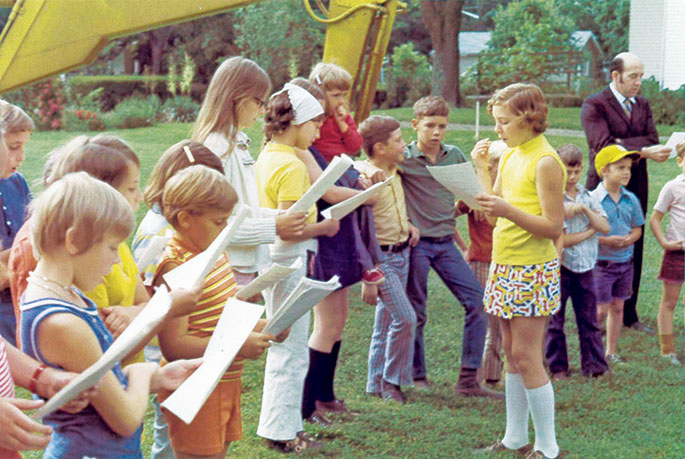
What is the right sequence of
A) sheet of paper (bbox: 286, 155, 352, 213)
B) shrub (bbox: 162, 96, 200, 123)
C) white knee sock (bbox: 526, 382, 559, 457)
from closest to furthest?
1. sheet of paper (bbox: 286, 155, 352, 213)
2. white knee sock (bbox: 526, 382, 559, 457)
3. shrub (bbox: 162, 96, 200, 123)

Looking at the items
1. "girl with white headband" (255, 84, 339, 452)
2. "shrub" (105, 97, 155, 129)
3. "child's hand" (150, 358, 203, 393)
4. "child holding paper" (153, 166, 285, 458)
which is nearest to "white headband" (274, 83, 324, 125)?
"girl with white headband" (255, 84, 339, 452)

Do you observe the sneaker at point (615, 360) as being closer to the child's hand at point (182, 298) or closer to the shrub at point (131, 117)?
the child's hand at point (182, 298)

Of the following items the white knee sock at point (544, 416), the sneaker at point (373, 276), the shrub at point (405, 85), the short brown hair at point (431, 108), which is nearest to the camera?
the white knee sock at point (544, 416)

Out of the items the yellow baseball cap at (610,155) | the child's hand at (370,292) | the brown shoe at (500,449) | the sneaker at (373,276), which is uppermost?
the yellow baseball cap at (610,155)

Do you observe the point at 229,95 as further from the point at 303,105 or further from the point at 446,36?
the point at 446,36

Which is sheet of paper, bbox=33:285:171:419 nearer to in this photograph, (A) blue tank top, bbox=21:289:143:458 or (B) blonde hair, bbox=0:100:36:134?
(A) blue tank top, bbox=21:289:143:458

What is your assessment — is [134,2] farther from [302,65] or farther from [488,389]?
[302,65]

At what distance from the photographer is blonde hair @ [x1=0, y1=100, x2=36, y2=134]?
380 cm

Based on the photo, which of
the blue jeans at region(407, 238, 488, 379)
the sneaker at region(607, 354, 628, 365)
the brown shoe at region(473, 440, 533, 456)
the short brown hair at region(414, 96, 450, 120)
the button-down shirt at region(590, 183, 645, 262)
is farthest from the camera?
the button-down shirt at region(590, 183, 645, 262)

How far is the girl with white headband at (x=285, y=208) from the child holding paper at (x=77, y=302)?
6.10 feet

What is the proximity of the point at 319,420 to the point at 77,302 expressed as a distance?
8.82 ft

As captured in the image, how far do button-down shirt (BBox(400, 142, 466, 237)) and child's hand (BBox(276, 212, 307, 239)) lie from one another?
59.6 inches

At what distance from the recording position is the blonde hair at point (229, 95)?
3.84 metres

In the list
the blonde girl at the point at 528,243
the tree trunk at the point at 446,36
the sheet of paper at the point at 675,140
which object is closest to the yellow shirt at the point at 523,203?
the blonde girl at the point at 528,243
